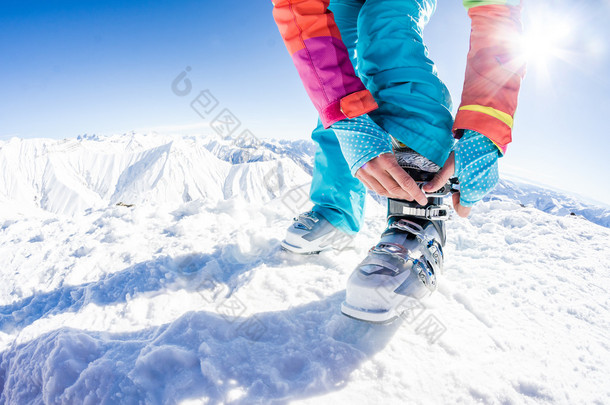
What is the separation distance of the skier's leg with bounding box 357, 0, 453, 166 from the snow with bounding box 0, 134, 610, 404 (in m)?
0.70

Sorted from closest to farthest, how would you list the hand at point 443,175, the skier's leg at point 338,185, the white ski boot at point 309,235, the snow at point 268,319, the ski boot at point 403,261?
the snow at point 268,319, the ski boot at point 403,261, the hand at point 443,175, the white ski boot at point 309,235, the skier's leg at point 338,185

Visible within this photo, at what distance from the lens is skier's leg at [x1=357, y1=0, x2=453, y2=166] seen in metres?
1.16

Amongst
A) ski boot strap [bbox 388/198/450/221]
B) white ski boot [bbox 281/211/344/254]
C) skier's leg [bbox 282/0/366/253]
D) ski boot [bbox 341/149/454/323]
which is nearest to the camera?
ski boot [bbox 341/149/454/323]

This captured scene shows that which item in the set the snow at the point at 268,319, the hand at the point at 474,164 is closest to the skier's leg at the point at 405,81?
the hand at the point at 474,164

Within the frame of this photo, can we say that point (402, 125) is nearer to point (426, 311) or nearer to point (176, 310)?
point (426, 311)

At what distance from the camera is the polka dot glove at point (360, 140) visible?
1019 millimetres

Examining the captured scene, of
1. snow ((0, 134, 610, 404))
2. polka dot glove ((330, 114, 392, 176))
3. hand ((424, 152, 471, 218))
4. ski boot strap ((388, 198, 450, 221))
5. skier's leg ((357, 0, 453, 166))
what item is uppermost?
skier's leg ((357, 0, 453, 166))

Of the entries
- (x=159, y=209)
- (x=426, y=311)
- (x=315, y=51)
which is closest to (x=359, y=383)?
(x=426, y=311)

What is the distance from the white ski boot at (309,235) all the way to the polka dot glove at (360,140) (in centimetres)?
65

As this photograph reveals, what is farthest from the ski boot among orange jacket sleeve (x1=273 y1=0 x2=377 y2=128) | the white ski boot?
the white ski boot

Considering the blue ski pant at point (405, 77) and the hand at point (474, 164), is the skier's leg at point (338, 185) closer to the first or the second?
the blue ski pant at point (405, 77)

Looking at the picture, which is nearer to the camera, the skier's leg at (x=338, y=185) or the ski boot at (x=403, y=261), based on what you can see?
the ski boot at (x=403, y=261)

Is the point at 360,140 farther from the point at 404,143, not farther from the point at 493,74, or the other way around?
the point at 493,74

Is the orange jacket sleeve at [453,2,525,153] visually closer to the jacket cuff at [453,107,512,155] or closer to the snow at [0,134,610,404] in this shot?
the jacket cuff at [453,107,512,155]
